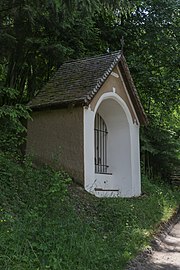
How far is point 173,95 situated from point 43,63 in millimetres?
6183

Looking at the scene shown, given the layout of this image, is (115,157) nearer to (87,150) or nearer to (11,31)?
(87,150)

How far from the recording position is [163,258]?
23.5 feet

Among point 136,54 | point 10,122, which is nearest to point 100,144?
point 10,122

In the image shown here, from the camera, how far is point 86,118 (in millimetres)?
11211

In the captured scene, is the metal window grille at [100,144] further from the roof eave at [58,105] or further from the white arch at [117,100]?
the roof eave at [58,105]

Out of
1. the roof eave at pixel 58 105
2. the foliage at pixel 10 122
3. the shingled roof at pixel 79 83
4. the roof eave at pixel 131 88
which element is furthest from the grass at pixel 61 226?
the roof eave at pixel 131 88

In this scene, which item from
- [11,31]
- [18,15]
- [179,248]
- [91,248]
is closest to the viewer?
[91,248]

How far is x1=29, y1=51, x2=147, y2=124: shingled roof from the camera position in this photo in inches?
448

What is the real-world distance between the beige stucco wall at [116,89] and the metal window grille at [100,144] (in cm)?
120

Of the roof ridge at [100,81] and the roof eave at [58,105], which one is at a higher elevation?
the roof ridge at [100,81]

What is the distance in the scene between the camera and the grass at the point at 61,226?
5.22 m

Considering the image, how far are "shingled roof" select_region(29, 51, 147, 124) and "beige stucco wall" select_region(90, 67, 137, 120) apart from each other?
24 cm

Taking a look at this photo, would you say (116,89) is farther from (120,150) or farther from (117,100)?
(120,150)

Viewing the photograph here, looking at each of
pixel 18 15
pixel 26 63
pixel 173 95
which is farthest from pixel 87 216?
pixel 173 95
